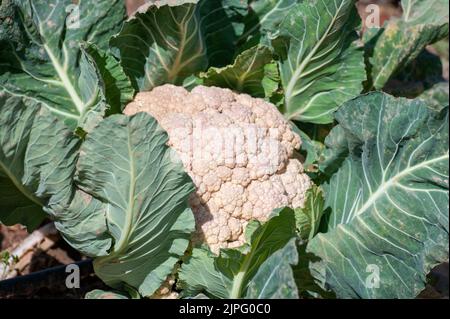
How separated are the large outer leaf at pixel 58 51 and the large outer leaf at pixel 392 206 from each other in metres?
1.00

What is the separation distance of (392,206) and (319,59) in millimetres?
707

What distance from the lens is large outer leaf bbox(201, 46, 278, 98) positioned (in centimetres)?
277

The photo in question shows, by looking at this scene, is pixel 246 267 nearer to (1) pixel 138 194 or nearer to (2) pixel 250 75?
(1) pixel 138 194

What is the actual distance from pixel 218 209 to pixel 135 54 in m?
0.73

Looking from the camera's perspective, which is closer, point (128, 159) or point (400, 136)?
point (128, 159)

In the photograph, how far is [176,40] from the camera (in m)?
2.75

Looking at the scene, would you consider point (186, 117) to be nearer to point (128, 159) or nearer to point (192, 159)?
point (192, 159)

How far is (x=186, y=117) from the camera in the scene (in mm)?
2611

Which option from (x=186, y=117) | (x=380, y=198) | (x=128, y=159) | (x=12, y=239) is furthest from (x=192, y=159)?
(x=12, y=239)

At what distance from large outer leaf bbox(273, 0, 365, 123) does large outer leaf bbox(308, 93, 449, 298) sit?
0.38 m

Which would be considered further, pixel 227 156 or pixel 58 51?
pixel 58 51

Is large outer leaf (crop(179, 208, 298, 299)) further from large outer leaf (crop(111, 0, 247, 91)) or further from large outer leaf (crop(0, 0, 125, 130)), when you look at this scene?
large outer leaf (crop(111, 0, 247, 91))

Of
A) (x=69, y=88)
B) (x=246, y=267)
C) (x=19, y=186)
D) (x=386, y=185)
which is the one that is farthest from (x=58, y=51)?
(x=386, y=185)
